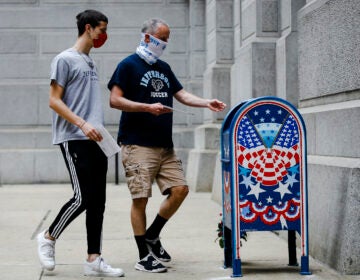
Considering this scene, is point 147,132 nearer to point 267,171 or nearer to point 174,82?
point 174,82

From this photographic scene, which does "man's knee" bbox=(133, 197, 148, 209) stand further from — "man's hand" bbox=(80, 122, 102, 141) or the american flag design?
the american flag design

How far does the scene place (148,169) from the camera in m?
5.54

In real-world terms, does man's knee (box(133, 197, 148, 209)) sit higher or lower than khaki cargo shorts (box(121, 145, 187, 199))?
lower

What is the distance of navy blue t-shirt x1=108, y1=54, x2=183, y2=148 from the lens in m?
5.51

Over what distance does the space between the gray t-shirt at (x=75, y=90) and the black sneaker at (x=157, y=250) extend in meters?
1.06

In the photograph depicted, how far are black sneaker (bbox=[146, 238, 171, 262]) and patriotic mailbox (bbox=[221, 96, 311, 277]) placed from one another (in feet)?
2.56

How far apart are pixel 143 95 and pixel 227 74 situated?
643 centimetres

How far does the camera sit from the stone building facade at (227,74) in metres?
5.48

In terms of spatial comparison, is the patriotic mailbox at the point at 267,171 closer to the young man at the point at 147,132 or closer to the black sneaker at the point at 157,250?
the young man at the point at 147,132

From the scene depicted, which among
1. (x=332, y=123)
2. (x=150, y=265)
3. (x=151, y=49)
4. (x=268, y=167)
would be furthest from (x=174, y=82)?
(x=150, y=265)

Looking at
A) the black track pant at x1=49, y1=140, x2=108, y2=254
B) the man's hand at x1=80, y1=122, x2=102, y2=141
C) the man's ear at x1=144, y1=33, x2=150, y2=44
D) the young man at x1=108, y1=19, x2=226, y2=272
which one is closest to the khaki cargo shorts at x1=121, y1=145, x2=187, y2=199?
the young man at x1=108, y1=19, x2=226, y2=272

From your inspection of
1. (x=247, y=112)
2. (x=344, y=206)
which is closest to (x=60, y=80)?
(x=247, y=112)

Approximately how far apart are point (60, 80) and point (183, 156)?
905 cm

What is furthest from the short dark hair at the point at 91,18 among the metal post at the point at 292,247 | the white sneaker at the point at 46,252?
the metal post at the point at 292,247
